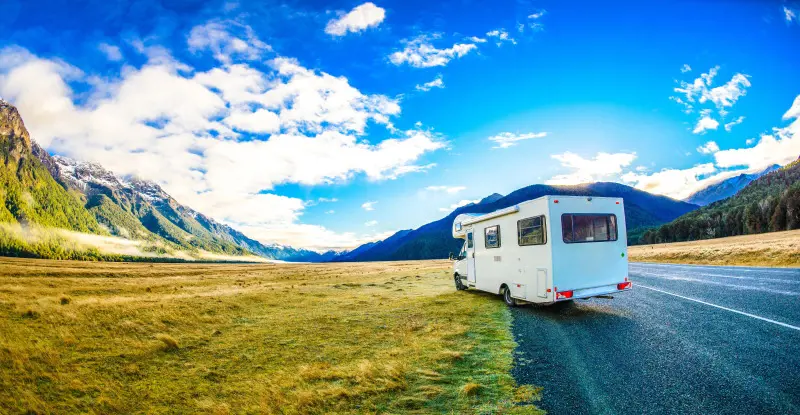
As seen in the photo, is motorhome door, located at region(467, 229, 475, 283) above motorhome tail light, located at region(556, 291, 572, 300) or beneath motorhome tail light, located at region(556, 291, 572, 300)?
above

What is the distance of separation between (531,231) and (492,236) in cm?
350

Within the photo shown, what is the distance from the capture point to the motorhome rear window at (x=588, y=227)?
555 inches

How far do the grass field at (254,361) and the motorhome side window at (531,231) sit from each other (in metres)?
3.09

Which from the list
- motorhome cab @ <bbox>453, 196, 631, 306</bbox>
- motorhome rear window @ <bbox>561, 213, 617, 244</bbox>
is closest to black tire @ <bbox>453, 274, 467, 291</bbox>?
motorhome cab @ <bbox>453, 196, 631, 306</bbox>

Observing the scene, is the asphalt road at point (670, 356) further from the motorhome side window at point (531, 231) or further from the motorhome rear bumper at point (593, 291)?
the motorhome side window at point (531, 231)

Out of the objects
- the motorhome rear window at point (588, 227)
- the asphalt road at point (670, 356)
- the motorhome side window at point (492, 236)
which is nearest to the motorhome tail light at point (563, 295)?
the asphalt road at point (670, 356)

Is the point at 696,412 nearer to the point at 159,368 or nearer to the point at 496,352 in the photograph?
the point at 496,352

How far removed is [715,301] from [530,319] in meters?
6.80

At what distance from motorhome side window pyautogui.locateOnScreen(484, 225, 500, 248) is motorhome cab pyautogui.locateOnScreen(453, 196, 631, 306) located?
0.54 meters

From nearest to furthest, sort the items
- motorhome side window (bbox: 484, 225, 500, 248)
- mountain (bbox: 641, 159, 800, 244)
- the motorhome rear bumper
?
the motorhome rear bumper, motorhome side window (bbox: 484, 225, 500, 248), mountain (bbox: 641, 159, 800, 244)

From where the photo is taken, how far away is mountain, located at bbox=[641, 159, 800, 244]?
89750mm

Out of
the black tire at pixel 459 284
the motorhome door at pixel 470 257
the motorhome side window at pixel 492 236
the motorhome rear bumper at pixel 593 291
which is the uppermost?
the motorhome side window at pixel 492 236

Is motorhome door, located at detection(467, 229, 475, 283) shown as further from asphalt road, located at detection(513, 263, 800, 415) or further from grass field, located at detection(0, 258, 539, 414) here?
asphalt road, located at detection(513, 263, 800, 415)

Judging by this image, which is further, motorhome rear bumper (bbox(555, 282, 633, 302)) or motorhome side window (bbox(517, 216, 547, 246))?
motorhome side window (bbox(517, 216, 547, 246))
